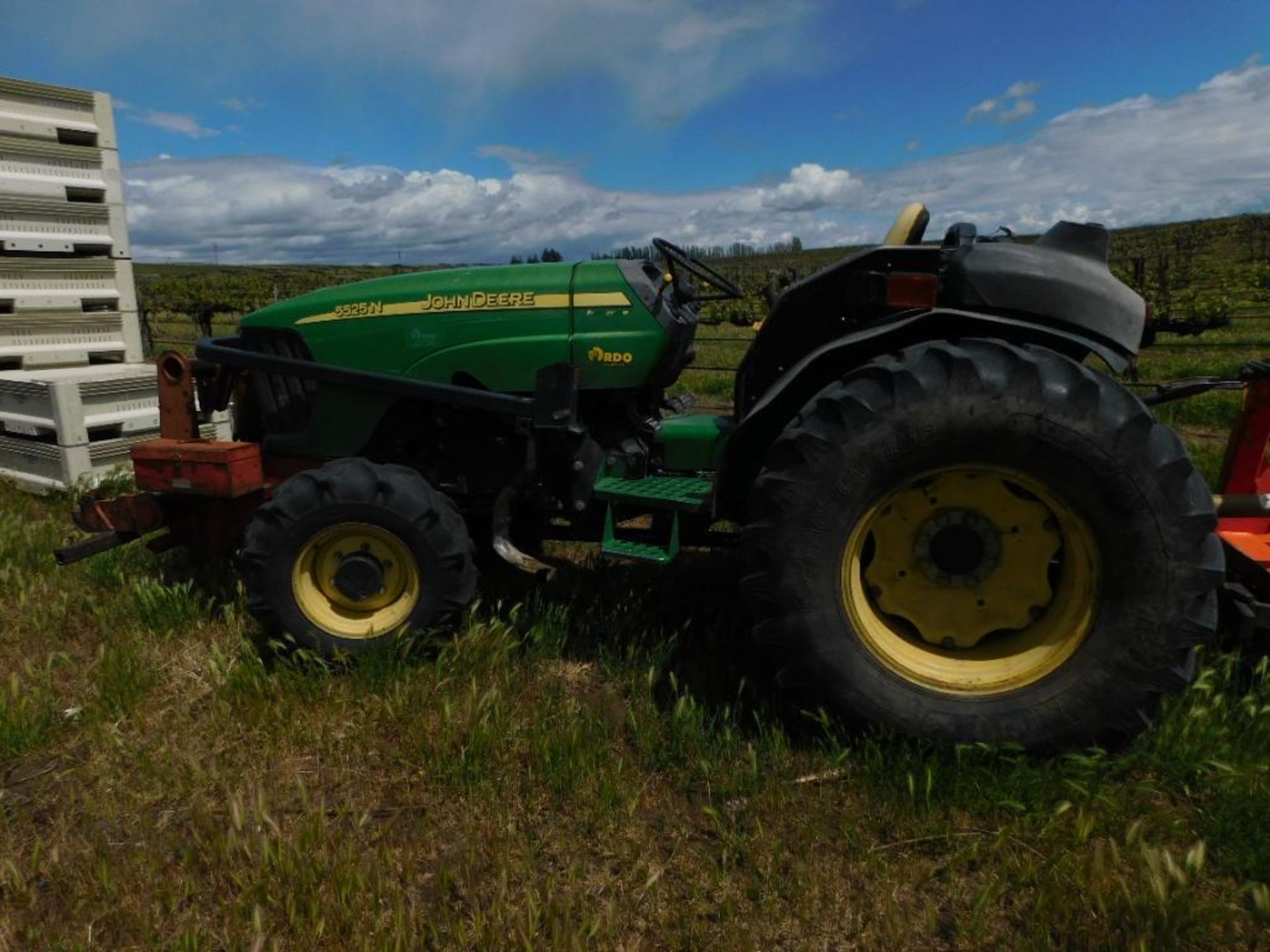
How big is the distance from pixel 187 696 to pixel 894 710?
239cm

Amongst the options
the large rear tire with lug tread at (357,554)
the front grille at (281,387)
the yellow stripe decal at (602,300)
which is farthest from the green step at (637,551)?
the front grille at (281,387)

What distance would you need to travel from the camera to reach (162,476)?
3236 mm

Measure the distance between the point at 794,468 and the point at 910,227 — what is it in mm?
1249

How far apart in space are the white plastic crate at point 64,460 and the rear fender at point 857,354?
4126mm

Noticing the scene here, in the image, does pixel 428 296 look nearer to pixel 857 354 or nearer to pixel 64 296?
pixel 857 354

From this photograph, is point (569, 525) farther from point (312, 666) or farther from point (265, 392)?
point (265, 392)

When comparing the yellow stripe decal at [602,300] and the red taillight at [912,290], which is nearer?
the red taillight at [912,290]

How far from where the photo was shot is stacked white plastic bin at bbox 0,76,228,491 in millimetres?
5090

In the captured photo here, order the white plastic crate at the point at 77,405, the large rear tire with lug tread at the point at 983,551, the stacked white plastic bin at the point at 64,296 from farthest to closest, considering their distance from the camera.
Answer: the stacked white plastic bin at the point at 64,296 → the white plastic crate at the point at 77,405 → the large rear tire with lug tread at the point at 983,551

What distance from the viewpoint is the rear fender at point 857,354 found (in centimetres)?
241

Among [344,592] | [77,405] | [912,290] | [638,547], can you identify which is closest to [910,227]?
[912,290]

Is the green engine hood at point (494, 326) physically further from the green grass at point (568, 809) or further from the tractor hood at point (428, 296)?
the green grass at point (568, 809)

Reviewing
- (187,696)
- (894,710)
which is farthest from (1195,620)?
(187,696)

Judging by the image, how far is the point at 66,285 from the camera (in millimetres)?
5656
